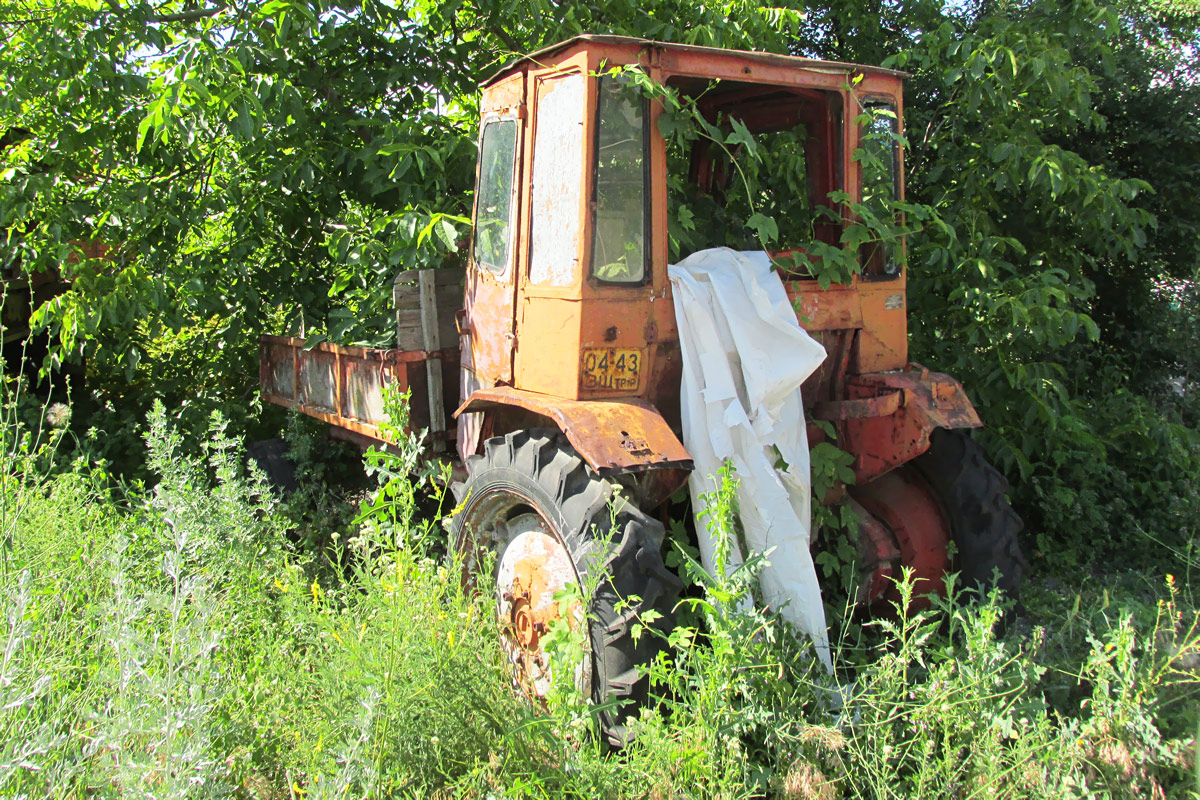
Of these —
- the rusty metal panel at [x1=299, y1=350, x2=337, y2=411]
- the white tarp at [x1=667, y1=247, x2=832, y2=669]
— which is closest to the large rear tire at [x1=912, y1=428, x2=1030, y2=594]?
the white tarp at [x1=667, y1=247, x2=832, y2=669]

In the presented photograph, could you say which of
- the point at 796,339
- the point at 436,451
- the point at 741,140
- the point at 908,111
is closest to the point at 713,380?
the point at 796,339

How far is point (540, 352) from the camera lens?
330 centimetres

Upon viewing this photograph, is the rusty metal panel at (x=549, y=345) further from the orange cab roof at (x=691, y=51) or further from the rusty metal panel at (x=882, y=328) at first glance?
the rusty metal panel at (x=882, y=328)

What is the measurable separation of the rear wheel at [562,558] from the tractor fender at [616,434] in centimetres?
12

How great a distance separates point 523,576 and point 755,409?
1.09 m

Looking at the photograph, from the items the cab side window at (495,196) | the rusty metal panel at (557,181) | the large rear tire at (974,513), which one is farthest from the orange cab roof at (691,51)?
the large rear tire at (974,513)

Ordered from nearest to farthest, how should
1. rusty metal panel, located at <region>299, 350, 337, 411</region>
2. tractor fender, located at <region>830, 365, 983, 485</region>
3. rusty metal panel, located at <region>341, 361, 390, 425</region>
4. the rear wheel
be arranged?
the rear wheel → tractor fender, located at <region>830, 365, 983, 485</region> → rusty metal panel, located at <region>341, 361, 390, 425</region> → rusty metal panel, located at <region>299, 350, 337, 411</region>

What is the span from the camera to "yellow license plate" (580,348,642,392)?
3088 millimetres

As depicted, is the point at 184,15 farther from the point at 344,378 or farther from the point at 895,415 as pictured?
the point at 895,415

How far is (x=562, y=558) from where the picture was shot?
10.5 ft

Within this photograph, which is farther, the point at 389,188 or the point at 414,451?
the point at 389,188

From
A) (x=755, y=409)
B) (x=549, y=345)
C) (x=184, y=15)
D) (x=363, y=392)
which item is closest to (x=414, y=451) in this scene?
(x=549, y=345)

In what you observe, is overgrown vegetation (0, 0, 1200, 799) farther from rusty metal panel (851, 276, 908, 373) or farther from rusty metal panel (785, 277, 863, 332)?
rusty metal panel (851, 276, 908, 373)

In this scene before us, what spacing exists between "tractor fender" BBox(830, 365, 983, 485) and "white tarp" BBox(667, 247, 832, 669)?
0.37 m
